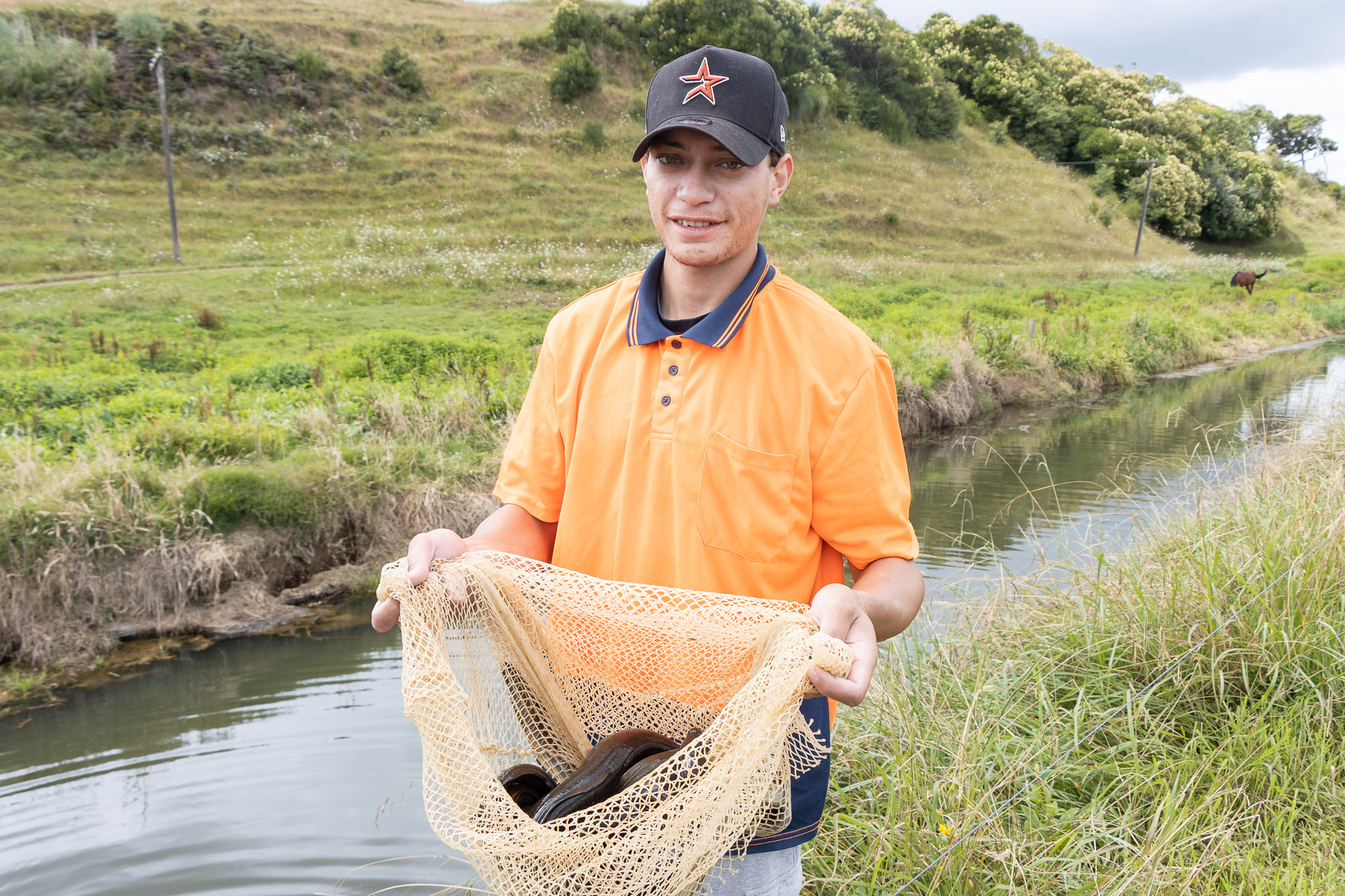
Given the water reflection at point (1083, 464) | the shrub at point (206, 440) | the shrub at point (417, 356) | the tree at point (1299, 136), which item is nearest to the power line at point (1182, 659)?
the water reflection at point (1083, 464)

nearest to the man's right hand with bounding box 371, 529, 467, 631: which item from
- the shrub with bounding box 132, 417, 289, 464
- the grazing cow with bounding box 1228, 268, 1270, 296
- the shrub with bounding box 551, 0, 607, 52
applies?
the shrub with bounding box 132, 417, 289, 464

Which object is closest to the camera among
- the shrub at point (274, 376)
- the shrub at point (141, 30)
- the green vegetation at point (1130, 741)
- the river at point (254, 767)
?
the green vegetation at point (1130, 741)

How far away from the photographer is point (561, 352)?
1718 mm

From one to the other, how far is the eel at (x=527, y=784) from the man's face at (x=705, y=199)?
105cm

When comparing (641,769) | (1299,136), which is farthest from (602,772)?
(1299,136)

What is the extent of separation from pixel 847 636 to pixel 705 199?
0.81 m

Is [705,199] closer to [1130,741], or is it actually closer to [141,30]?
[1130,741]

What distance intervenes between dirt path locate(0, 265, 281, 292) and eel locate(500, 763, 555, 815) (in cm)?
1823

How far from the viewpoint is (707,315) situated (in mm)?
1580

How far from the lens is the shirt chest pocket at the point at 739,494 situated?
1.51m

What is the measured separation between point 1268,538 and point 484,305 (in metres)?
14.8

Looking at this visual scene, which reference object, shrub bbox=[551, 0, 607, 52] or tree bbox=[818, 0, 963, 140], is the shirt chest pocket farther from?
tree bbox=[818, 0, 963, 140]

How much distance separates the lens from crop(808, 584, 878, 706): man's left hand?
4.08 feet

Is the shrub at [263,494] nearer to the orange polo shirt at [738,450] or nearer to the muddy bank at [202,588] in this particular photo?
the muddy bank at [202,588]
